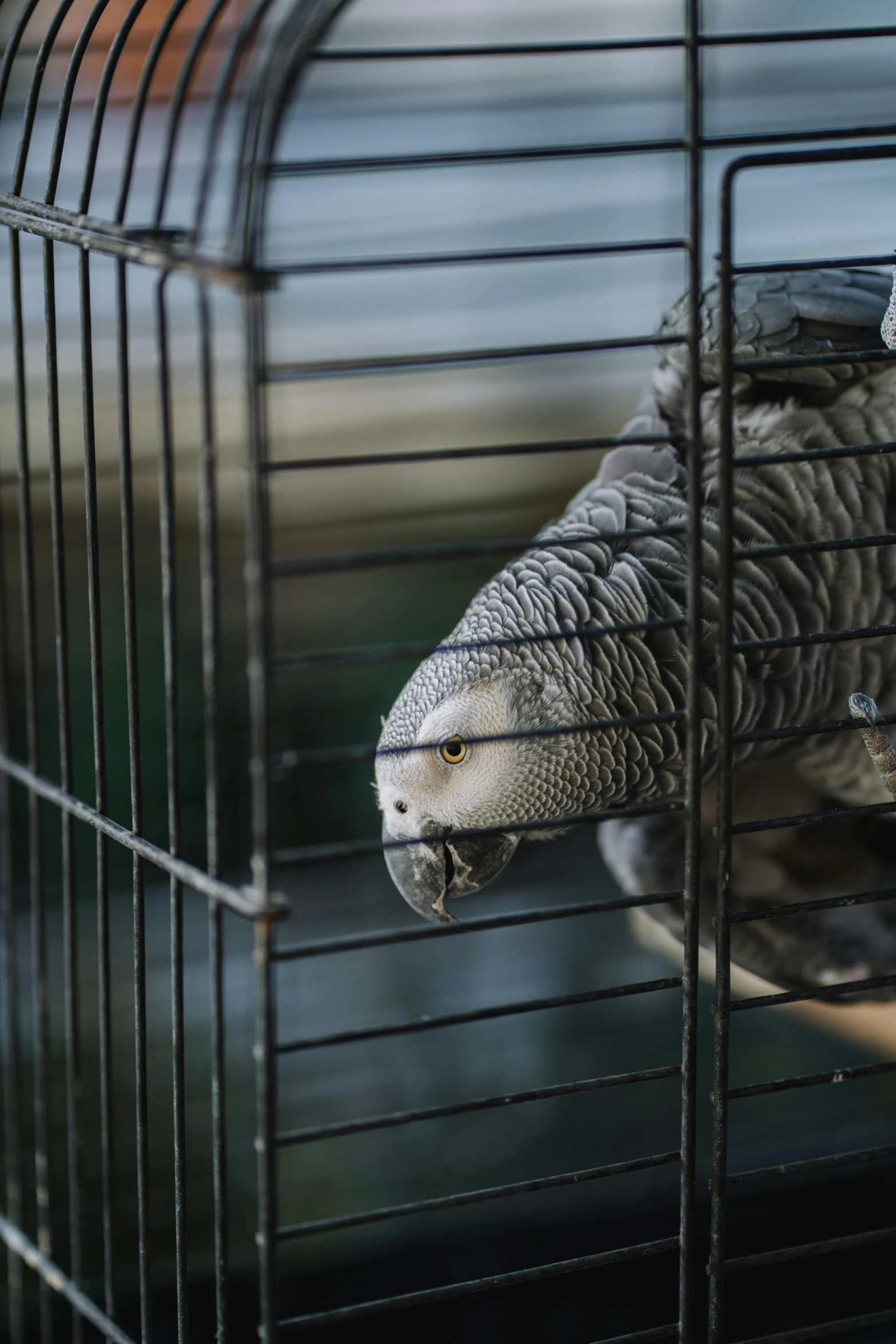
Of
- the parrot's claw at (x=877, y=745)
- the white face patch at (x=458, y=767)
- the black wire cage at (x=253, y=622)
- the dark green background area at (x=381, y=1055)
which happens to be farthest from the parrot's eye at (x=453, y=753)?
the dark green background area at (x=381, y=1055)

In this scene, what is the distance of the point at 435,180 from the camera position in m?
2.12

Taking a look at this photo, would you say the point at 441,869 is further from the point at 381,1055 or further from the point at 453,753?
the point at 381,1055

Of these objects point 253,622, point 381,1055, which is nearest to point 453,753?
point 253,622

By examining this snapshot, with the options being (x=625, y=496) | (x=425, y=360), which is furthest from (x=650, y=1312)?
(x=425, y=360)

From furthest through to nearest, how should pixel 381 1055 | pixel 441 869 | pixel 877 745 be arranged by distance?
pixel 381 1055 < pixel 441 869 < pixel 877 745

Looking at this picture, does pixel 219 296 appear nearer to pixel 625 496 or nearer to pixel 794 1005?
pixel 625 496

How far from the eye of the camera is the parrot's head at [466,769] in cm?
91

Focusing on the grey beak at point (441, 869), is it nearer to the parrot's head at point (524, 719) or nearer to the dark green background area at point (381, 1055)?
the parrot's head at point (524, 719)

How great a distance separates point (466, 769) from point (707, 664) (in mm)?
214

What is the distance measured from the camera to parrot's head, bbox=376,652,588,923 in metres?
0.91

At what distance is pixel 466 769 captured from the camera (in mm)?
917

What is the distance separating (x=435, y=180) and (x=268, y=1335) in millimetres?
1916

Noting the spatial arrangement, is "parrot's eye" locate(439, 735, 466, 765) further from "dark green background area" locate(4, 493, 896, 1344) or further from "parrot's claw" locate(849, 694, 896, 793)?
"dark green background area" locate(4, 493, 896, 1344)

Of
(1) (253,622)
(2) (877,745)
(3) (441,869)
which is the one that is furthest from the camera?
(3) (441,869)
